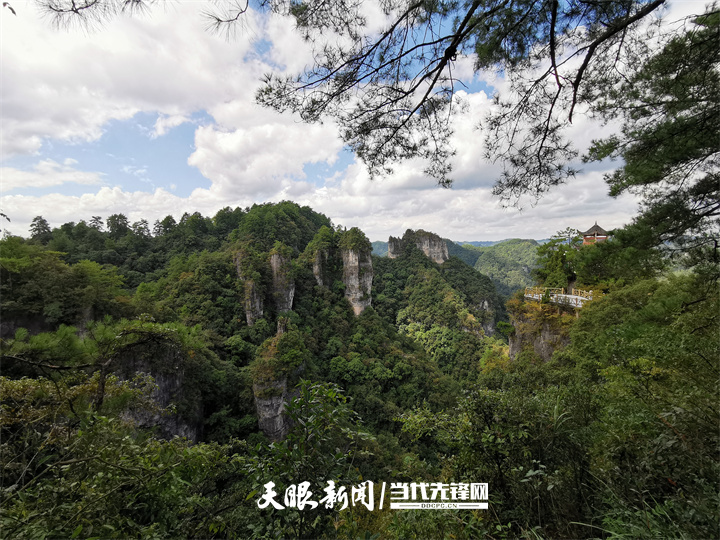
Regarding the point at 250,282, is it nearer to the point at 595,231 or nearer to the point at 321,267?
the point at 321,267

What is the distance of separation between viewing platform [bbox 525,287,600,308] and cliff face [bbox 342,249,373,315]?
16882 millimetres

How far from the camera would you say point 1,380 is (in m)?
3.36

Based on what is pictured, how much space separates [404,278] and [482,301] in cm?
1227

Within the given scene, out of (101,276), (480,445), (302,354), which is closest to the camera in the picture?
(480,445)

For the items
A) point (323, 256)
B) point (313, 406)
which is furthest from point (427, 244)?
point (313, 406)

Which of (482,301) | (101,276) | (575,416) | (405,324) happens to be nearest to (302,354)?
(101,276)

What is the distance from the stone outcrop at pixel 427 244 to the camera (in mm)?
49125

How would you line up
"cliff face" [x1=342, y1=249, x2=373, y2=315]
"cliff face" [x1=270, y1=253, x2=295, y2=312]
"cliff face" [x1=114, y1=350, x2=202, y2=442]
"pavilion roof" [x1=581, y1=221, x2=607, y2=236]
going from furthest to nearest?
"cliff face" [x1=342, y1=249, x2=373, y2=315] < "cliff face" [x1=270, y1=253, x2=295, y2=312] < "pavilion roof" [x1=581, y1=221, x2=607, y2=236] < "cliff face" [x1=114, y1=350, x2=202, y2=442]

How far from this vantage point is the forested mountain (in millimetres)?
1743

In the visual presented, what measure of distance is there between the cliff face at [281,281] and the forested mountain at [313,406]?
0.41 feet

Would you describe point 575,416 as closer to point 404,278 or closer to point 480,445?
point 480,445

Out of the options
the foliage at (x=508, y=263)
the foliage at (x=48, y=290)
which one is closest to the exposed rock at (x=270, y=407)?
the foliage at (x=48, y=290)

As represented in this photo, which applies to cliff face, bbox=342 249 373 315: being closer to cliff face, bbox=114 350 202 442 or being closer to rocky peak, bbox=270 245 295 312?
rocky peak, bbox=270 245 295 312

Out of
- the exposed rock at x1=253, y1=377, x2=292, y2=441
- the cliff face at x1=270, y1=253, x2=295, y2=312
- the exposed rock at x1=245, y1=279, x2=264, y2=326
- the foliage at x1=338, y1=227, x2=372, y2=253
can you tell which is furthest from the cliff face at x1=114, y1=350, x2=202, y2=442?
the foliage at x1=338, y1=227, x2=372, y2=253
